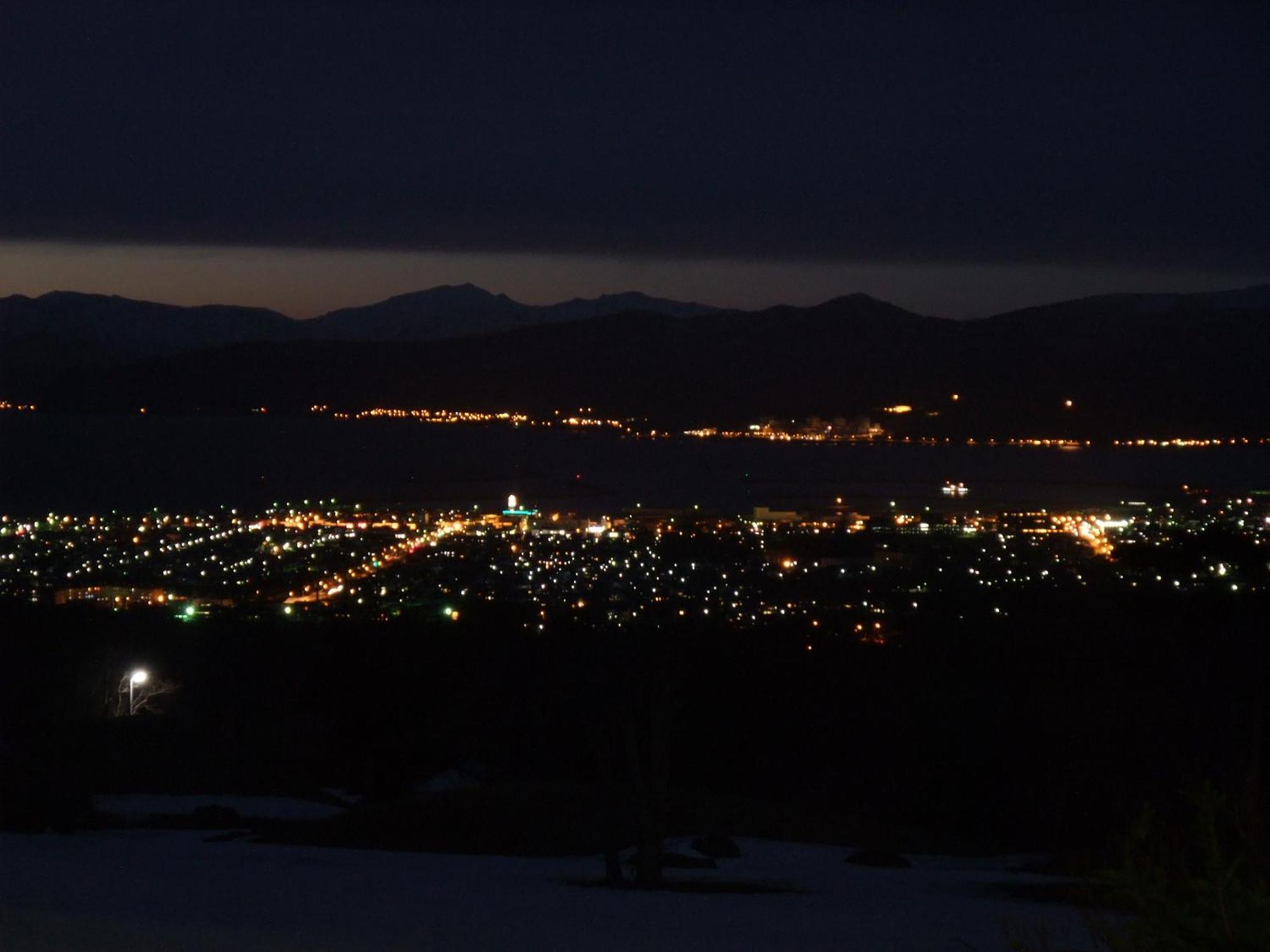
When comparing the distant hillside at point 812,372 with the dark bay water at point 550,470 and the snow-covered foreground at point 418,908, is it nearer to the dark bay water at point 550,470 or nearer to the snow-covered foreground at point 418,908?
the dark bay water at point 550,470

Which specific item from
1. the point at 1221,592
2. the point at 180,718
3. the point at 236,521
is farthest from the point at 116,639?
the point at 1221,592

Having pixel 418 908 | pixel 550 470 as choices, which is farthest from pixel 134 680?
pixel 550 470

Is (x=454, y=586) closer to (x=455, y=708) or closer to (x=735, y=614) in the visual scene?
(x=735, y=614)

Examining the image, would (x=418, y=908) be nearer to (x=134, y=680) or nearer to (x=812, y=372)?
(x=134, y=680)

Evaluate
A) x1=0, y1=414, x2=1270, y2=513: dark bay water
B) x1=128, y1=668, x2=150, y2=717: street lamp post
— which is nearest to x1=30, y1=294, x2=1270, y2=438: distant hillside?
x1=0, y1=414, x2=1270, y2=513: dark bay water

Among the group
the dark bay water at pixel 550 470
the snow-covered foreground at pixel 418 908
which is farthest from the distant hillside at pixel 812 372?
the snow-covered foreground at pixel 418 908

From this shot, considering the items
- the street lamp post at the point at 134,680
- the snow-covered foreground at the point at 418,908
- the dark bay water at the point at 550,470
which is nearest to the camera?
the snow-covered foreground at the point at 418,908
